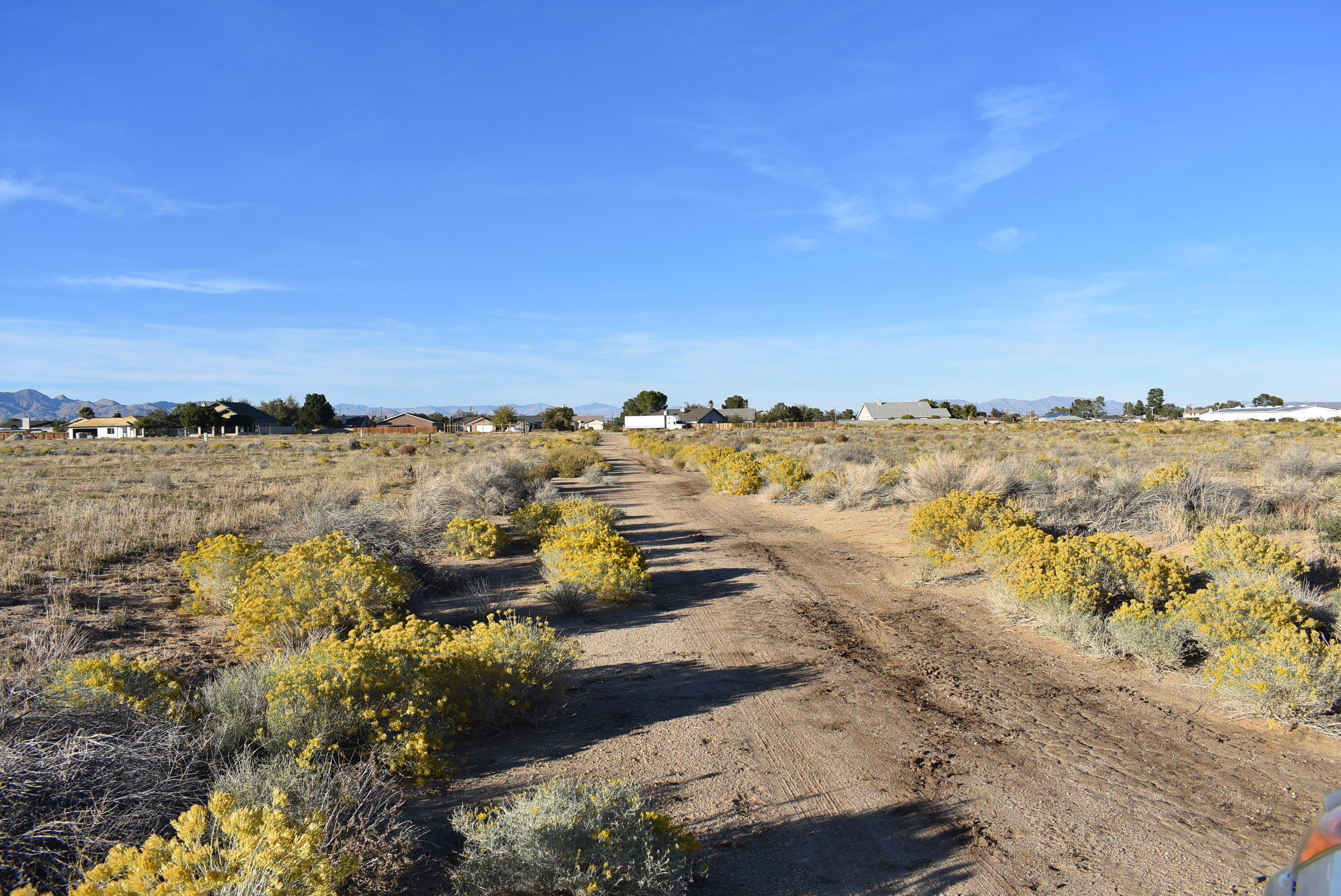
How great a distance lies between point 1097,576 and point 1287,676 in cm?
275

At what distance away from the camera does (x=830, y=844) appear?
395 cm

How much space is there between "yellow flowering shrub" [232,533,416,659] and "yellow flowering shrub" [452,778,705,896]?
11.0 ft

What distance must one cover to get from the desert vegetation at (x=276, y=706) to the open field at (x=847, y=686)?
0.15m

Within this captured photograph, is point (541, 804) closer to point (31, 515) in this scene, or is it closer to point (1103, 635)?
point (1103, 635)

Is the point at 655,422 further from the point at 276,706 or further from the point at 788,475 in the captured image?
the point at 276,706

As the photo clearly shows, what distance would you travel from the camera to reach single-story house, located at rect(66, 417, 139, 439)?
76581 mm

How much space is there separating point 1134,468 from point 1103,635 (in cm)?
1211

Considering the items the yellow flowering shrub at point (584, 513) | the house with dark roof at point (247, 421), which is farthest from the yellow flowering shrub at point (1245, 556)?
the house with dark roof at point (247, 421)

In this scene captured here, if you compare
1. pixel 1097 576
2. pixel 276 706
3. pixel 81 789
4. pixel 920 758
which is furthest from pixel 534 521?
pixel 81 789

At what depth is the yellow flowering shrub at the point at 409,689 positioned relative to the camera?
440 centimetres

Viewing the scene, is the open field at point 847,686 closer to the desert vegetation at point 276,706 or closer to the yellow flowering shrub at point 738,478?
the desert vegetation at point 276,706

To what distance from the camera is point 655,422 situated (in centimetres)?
10850

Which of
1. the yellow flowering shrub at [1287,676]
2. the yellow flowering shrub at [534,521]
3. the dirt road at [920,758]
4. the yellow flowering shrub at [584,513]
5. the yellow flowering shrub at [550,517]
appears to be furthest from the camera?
the yellow flowering shrub at [534,521]

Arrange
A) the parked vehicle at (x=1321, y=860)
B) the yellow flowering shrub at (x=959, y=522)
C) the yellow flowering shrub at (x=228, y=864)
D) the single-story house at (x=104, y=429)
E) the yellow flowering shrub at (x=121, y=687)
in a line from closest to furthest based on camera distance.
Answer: the parked vehicle at (x=1321, y=860) → the yellow flowering shrub at (x=228, y=864) → the yellow flowering shrub at (x=121, y=687) → the yellow flowering shrub at (x=959, y=522) → the single-story house at (x=104, y=429)
